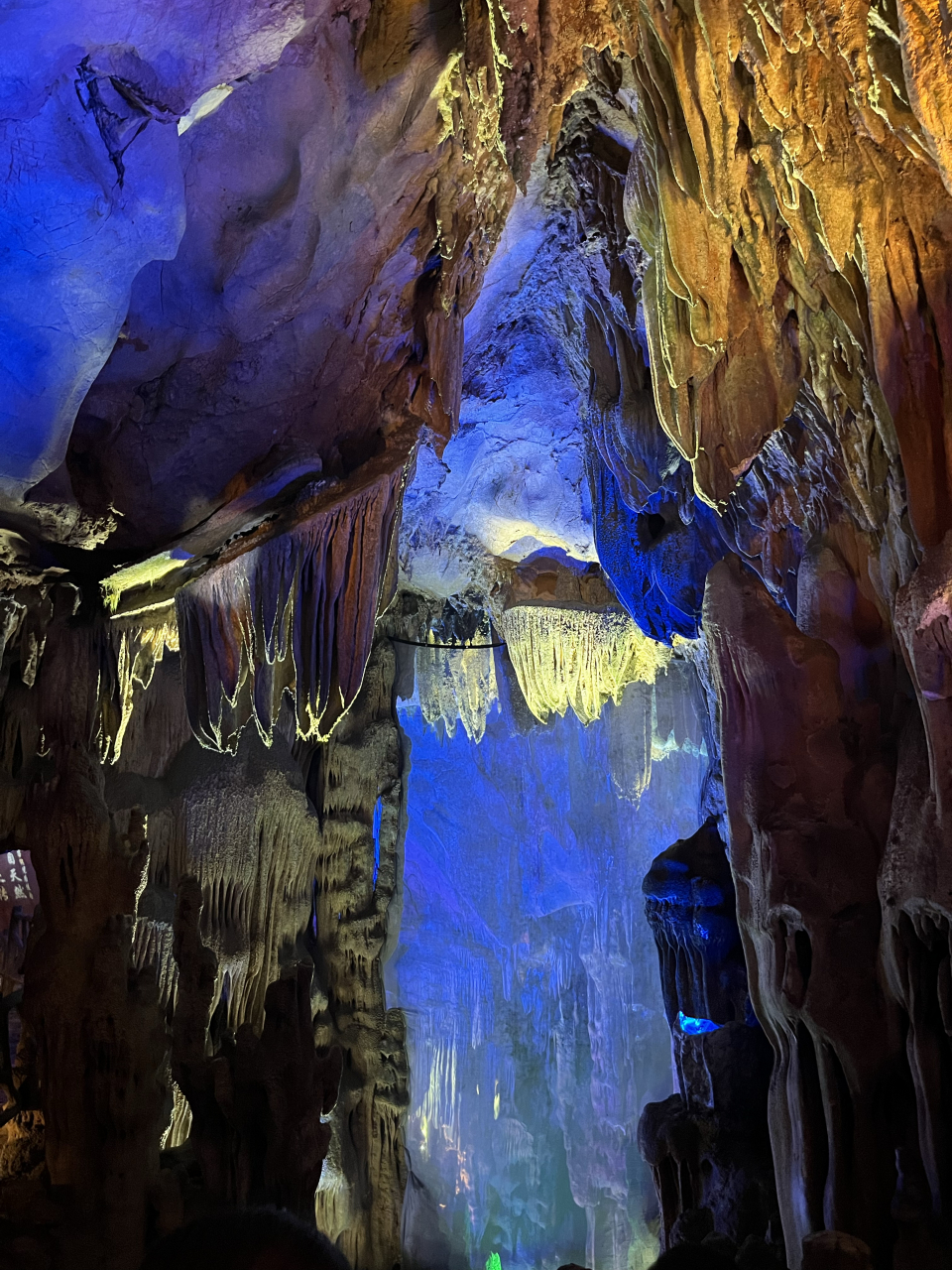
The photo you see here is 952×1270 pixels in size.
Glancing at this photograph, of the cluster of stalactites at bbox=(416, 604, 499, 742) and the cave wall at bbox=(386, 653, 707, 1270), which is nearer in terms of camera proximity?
the cluster of stalactites at bbox=(416, 604, 499, 742)

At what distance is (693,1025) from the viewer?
683cm

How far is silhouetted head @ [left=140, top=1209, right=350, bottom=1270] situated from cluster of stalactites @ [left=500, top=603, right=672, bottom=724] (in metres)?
6.47

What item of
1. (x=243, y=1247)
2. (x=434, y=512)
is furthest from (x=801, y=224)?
(x=434, y=512)

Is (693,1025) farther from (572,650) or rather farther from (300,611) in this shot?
(300,611)

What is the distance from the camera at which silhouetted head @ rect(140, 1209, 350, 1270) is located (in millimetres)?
2262

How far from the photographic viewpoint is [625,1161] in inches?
459

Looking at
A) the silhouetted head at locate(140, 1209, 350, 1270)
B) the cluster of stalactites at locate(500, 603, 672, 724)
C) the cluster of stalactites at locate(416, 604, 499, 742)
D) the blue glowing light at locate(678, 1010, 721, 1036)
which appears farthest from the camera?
the cluster of stalactites at locate(416, 604, 499, 742)

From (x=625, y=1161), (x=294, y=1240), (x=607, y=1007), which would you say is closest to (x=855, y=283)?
(x=294, y=1240)

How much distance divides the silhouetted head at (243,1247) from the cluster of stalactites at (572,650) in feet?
21.2

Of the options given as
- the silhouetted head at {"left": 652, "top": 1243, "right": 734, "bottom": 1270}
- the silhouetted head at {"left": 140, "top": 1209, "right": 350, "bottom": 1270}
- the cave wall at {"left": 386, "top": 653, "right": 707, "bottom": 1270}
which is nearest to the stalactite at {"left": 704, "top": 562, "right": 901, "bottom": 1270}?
the silhouetted head at {"left": 652, "top": 1243, "right": 734, "bottom": 1270}

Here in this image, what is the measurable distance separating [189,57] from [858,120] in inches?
97.1

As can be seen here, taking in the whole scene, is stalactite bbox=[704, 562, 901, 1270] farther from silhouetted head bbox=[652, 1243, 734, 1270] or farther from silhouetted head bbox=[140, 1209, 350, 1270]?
silhouetted head bbox=[140, 1209, 350, 1270]

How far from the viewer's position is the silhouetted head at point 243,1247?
2262 millimetres

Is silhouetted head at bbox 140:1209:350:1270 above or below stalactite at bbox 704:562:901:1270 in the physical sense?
below
